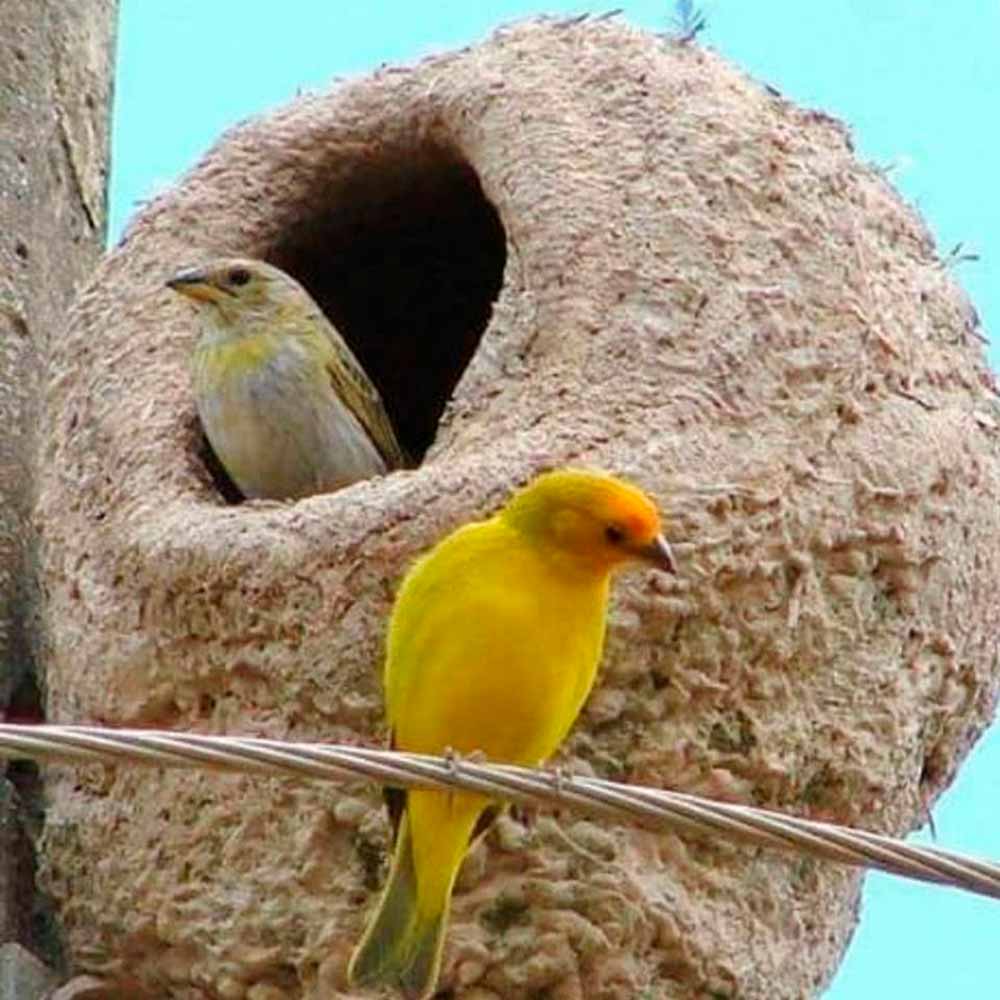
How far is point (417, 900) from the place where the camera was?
5.06m

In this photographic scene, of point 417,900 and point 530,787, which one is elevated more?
point 530,787

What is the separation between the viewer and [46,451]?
636 centimetres

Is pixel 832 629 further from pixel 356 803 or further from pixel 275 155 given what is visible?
pixel 275 155

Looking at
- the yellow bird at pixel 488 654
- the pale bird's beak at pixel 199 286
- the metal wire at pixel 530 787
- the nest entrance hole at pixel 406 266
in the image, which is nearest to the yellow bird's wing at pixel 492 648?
the yellow bird at pixel 488 654

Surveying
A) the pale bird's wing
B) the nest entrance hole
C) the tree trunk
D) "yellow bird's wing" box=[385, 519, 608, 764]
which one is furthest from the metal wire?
the nest entrance hole

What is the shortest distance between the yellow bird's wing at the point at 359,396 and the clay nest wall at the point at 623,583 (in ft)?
0.91

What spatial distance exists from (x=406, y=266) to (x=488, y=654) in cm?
231

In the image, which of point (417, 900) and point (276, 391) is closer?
point (417, 900)

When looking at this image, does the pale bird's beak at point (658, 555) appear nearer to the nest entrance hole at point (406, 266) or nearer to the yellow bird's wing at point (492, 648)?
the yellow bird's wing at point (492, 648)

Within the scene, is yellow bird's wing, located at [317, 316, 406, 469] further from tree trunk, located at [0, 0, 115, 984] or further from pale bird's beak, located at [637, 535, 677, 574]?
pale bird's beak, located at [637, 535, 677, 574]

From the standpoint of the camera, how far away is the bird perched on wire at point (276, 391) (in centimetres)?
629

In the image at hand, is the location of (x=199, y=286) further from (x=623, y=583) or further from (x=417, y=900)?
(x=417, y=900)

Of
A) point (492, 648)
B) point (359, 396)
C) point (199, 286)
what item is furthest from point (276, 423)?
point (492, 648)

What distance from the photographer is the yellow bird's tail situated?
5012mm
